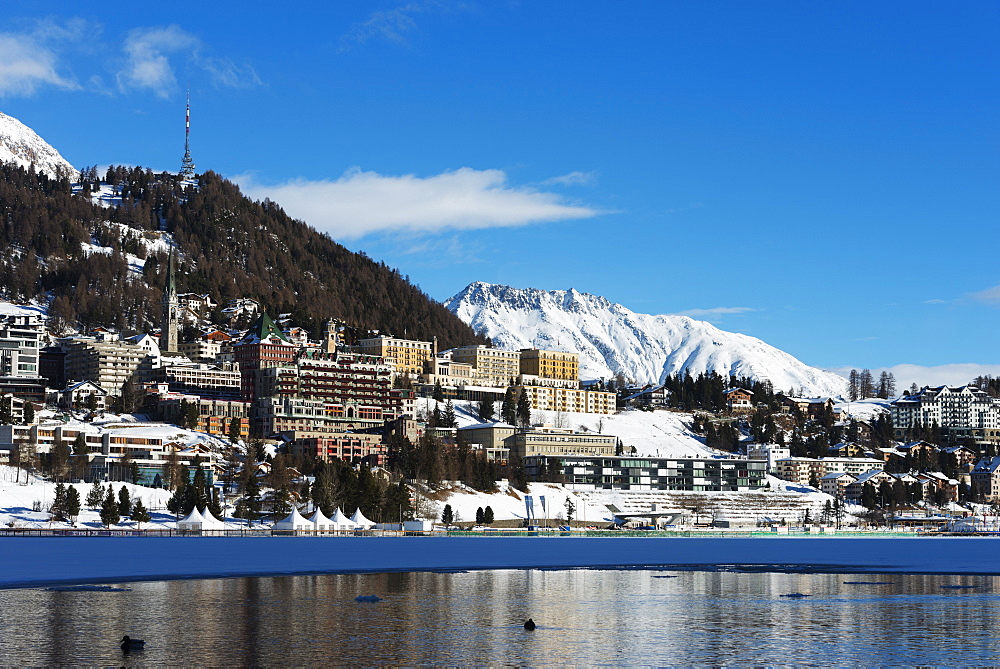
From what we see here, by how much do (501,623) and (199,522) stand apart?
5046 inches

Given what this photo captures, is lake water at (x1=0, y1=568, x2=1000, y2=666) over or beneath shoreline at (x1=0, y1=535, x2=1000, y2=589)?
over

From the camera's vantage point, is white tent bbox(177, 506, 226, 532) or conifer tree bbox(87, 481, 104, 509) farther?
conifer tree bbox(87, 481, 104, 509)

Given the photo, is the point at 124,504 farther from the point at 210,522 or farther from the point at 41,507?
the point at 210,522

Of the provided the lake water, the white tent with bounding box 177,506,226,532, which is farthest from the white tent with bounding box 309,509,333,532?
the lake water

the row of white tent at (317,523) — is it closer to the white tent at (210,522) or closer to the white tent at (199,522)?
the white tent at (210,522)

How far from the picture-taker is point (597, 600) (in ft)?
217

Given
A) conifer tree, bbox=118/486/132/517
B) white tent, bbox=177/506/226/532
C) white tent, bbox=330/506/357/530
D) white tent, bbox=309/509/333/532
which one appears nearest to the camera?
white tent, bbox=177/506/226/532

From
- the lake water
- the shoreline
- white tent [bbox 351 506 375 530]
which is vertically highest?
the lake water

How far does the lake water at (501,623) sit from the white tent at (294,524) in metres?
104

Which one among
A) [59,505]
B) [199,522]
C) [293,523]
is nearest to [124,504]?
[59,505]

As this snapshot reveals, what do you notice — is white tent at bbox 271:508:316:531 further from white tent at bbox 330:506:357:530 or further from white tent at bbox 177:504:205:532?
white tent at bbox 177:504:205:532

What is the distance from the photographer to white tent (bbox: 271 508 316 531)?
595ft

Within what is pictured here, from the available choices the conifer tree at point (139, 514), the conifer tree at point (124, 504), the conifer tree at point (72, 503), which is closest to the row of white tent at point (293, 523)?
the conifer tree at point (139, 514)

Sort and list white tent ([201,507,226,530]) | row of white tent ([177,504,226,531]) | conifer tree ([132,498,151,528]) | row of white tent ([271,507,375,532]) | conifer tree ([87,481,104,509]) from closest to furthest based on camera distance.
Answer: row of white tent ([177,504,226,531])
white tent ([201,507,226,530])
conifer tree ([132,498,151,528])
row of white tent ([271,507,375,532])
conifer tree ([87,481,104,509])
